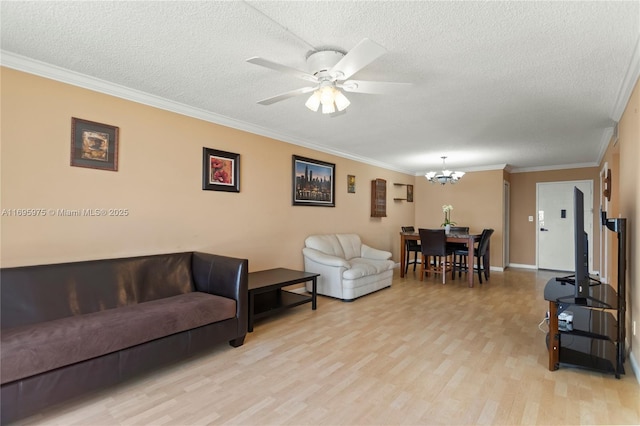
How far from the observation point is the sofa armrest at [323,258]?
433cm

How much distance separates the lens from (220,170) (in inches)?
148

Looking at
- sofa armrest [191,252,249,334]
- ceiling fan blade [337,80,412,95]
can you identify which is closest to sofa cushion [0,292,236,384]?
sofa armrest [191,252,249,334]

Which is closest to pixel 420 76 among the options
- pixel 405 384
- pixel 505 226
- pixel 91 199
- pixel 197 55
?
pixel 197 55

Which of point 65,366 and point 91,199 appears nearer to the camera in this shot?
point 65,366

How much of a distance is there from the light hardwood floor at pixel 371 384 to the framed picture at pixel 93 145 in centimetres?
181

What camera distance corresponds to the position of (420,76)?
2.59 m

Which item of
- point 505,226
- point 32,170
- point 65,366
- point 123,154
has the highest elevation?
point 123,154

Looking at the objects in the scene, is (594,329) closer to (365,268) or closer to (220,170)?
(365,268)

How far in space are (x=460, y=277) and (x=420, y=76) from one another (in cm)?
451

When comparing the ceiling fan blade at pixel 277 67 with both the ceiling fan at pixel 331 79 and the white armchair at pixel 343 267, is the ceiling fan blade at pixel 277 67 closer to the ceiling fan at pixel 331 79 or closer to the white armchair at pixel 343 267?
the ceiling fan at pixel 331 79

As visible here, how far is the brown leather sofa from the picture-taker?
1795mm

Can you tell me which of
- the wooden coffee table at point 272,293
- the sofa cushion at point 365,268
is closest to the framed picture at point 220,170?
the wooden coffee table at point 272,293

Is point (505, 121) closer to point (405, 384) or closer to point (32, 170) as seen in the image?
point (405, 384)

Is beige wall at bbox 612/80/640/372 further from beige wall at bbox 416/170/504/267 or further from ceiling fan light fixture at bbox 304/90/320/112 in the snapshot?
beige wall at bbox 416/170/504/267
